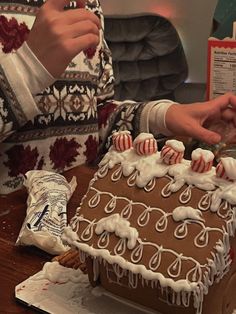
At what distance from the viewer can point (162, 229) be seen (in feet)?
1.74

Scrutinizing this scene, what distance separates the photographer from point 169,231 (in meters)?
0.52

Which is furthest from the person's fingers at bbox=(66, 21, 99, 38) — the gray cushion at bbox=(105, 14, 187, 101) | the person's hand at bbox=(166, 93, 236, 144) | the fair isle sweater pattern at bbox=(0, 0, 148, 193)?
the gray cushion at bbox=(105, 14, 187, 101)

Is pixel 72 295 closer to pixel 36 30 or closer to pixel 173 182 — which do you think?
pixel 173 182

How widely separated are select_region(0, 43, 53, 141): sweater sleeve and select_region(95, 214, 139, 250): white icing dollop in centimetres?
33

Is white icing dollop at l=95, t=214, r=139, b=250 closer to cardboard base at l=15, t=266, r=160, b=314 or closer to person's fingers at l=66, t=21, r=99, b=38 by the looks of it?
cardboard base at l=15, t=266, r=160, b=314

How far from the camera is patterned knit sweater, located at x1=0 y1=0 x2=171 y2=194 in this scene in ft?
3.40

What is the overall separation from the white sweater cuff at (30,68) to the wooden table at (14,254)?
0.17m

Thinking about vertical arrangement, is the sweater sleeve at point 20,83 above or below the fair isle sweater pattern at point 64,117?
above

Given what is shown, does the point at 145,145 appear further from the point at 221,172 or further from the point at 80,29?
the point at 80,29

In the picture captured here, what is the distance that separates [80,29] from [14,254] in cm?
37

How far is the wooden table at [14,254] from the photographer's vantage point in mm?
607

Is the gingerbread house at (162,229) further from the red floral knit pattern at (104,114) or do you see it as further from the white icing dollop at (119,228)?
the red floral knit pattern at (104,114)

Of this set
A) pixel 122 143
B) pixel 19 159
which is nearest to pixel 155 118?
pixel 19 159

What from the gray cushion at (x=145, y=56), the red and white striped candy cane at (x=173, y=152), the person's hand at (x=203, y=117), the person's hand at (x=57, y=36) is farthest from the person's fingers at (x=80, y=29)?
the gray cushion at (x=145, y=56)
